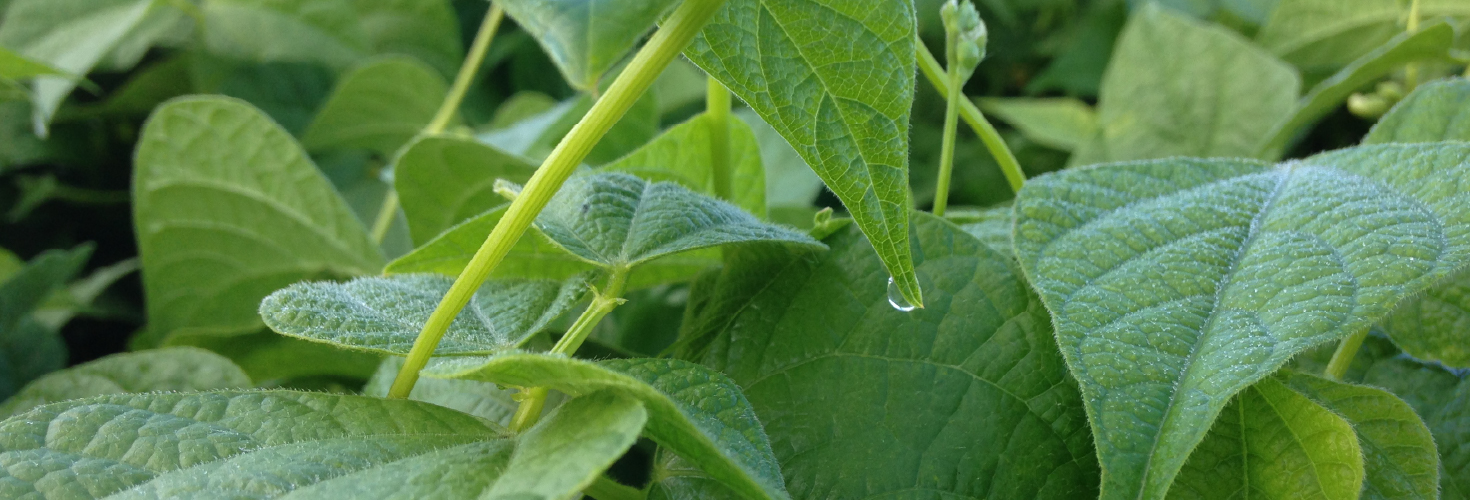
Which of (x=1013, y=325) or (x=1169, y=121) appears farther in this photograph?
(x=1169, y=121)

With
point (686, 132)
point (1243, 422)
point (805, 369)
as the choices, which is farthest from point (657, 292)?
point (1243, 422)

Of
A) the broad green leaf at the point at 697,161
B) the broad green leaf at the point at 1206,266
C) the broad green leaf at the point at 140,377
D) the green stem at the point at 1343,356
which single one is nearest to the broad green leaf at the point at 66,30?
the broad green leaf at the point at 140,377

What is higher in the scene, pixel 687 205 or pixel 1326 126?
pixel 1326 126

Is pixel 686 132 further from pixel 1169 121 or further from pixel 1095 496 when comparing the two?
pixel 1169 121

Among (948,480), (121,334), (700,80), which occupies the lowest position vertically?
(121,334)

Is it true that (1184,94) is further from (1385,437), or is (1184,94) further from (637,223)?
(637,223)

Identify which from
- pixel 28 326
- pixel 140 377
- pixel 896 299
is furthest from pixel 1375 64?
pixel 28 326

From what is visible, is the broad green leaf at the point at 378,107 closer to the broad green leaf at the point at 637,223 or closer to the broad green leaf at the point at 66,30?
the broad green leaf at the point at 66,30
